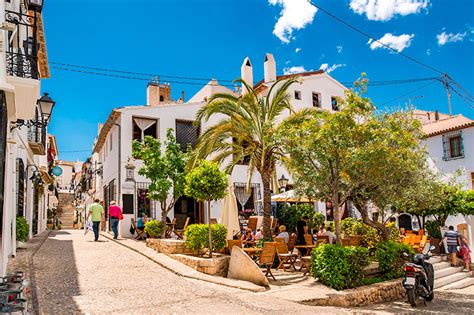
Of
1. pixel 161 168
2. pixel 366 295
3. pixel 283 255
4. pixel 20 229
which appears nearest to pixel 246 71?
pixel 161 168

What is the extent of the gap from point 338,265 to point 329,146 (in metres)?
2.89

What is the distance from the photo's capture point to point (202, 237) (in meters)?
12.2

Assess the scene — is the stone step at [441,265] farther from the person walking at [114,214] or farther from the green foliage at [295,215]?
the person walking at [114,214]

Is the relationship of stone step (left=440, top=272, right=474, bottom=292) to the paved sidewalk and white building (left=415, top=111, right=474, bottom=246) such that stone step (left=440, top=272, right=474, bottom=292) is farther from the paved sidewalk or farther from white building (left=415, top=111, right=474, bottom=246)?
the paved sidewalk

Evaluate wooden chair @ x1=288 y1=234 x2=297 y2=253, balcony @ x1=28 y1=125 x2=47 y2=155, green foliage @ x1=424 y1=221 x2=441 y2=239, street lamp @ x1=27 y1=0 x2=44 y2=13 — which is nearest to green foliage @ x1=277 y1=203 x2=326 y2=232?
green foliage @ x1=424 y1=221 x2=441 y2=239

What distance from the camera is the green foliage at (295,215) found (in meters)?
21.2

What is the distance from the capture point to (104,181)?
24203mm

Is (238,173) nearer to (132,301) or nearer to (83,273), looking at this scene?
(83,273)

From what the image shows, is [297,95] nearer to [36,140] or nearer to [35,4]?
[36,140]

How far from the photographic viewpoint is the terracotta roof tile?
898 inches

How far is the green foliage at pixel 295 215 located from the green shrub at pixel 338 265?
10.7 metres

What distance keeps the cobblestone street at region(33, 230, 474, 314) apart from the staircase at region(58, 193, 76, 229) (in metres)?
32.1

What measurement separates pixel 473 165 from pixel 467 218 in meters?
3.06

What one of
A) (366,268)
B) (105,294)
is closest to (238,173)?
(366,268)
